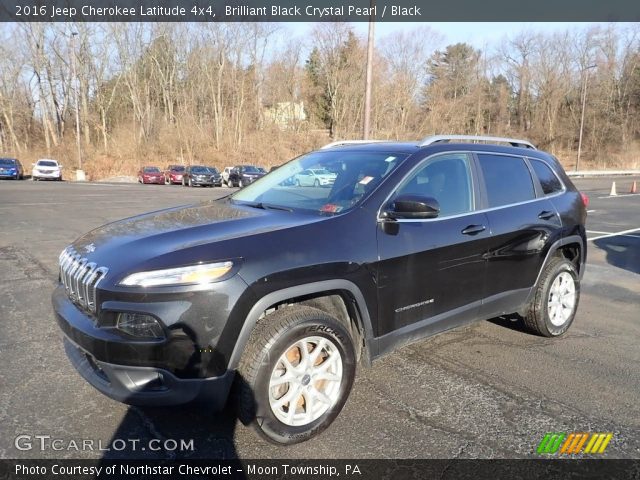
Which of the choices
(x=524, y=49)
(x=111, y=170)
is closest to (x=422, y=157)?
(x=111, y=170)

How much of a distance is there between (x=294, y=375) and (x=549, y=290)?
280cm

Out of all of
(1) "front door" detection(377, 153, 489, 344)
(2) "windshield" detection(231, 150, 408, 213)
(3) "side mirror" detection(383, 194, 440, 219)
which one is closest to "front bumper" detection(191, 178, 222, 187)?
(2) "windshield" detection(231, 150, 408, 213)

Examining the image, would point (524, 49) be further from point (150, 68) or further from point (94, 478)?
point (94, 478)

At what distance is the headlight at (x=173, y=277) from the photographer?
8.54 ft

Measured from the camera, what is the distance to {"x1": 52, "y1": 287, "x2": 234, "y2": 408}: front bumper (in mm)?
2572

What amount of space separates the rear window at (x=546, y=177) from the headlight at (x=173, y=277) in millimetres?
3438

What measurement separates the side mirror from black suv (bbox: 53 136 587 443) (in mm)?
11

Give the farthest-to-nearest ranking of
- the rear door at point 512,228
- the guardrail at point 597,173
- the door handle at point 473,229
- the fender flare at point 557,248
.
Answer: the guardrail at point 597,173
the fender flare at point 557,248
the rear door at point 512,228
the door handle at point 473,229

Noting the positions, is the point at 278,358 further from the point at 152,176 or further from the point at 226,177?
the point at 152,176

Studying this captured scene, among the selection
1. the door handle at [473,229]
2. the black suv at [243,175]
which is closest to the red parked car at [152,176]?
the black suv at [243,175]

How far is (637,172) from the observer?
171ft

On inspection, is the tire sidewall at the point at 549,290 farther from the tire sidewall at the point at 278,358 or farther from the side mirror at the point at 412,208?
the tire sidewall at the point at 278,358

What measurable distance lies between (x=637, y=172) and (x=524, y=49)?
24.2 meters

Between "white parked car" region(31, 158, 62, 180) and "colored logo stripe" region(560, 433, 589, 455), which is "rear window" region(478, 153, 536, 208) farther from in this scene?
"white parked car" region(31, 158, 62, 180)
